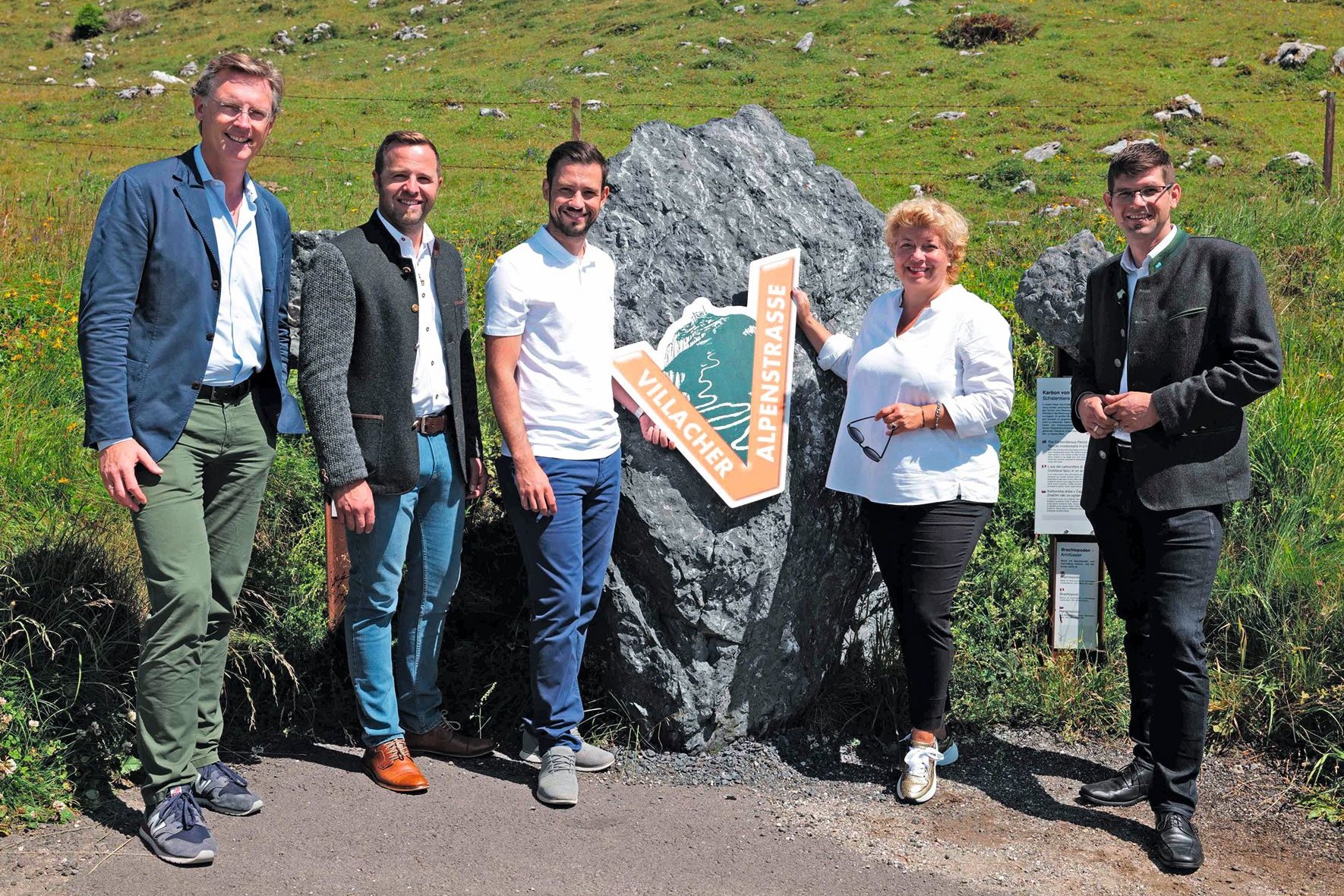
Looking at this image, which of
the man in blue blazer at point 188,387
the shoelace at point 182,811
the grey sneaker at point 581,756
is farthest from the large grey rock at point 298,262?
the shoelace at point 182,811

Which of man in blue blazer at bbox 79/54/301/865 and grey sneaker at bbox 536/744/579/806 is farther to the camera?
grey sneaker at bbox 536/744/579/806

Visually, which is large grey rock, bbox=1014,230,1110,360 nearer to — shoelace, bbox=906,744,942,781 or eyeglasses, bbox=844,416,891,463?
eyeglasses, bbox=844,416,891,463

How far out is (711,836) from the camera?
3.67 m

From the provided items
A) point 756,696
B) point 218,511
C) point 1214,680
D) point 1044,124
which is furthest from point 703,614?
point 1044,124

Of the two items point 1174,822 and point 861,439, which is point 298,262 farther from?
point 1174,822

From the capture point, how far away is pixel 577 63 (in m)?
22.4

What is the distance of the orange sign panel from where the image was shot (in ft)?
13.5

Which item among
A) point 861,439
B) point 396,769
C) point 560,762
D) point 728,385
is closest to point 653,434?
point 728,385

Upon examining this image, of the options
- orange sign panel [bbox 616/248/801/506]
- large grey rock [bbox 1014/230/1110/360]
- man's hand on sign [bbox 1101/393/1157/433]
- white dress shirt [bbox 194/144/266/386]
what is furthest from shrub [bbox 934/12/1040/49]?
white dress shirt [bbox 194/144/266/386]

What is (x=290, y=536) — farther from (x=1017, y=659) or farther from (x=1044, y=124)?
(x=1044, y=124)

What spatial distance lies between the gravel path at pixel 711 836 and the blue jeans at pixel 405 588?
1.01 ft

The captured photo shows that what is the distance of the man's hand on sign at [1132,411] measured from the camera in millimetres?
3465

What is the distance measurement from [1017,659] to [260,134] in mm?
3412

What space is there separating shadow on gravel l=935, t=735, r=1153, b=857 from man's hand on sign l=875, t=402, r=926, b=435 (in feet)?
4.23
